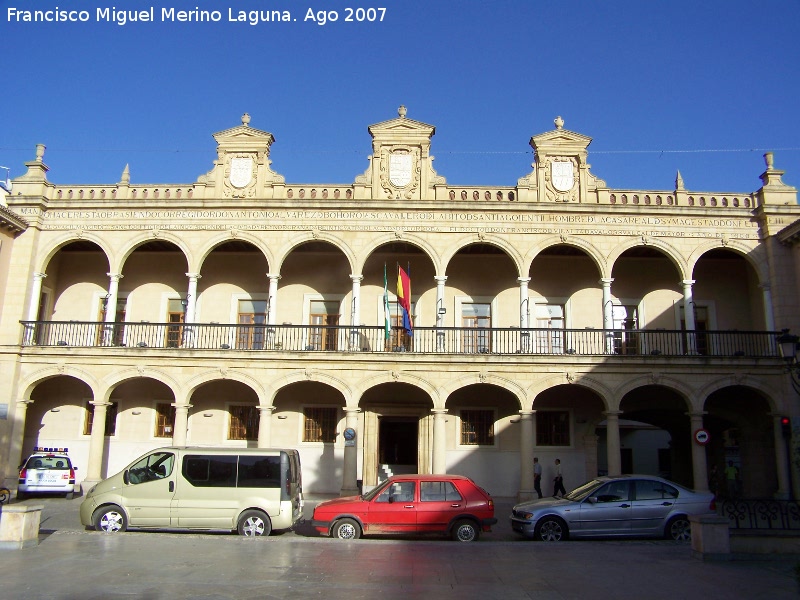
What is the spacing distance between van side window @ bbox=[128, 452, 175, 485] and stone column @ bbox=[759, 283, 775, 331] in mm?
17843

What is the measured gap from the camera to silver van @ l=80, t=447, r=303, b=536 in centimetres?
1419

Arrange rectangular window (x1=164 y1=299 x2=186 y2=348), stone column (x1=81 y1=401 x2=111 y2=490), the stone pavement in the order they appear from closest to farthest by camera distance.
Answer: the stone pavement, stone column (x1=81 y1=401 x2=111 y2=490), rectangular window (x1=164 y1=299 x2=186 y2=348)

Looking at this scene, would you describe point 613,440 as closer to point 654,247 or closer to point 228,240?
point 654,247

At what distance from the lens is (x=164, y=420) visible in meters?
23.2

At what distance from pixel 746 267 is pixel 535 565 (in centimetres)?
1667

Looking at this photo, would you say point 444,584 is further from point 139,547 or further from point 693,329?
point 693,329

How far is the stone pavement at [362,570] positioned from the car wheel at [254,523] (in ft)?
2.88

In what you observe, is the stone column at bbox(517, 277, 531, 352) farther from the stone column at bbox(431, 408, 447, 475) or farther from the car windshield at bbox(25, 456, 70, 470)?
the car windshield at bbox(25, 456, 70, 470)

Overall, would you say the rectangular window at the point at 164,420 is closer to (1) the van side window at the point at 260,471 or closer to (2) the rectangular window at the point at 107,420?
(2) the rectangular window at the point at 107,420

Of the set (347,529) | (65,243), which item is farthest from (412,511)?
(65,243)

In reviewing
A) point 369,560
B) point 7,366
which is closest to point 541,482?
point 369,560

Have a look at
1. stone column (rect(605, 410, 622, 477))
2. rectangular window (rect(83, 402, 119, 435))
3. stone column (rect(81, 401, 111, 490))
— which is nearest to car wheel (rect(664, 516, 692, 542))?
stone column (rect(605, 410, 622, 477))

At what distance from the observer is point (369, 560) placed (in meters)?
11.4

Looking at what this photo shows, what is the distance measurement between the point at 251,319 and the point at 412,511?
38.1ft
